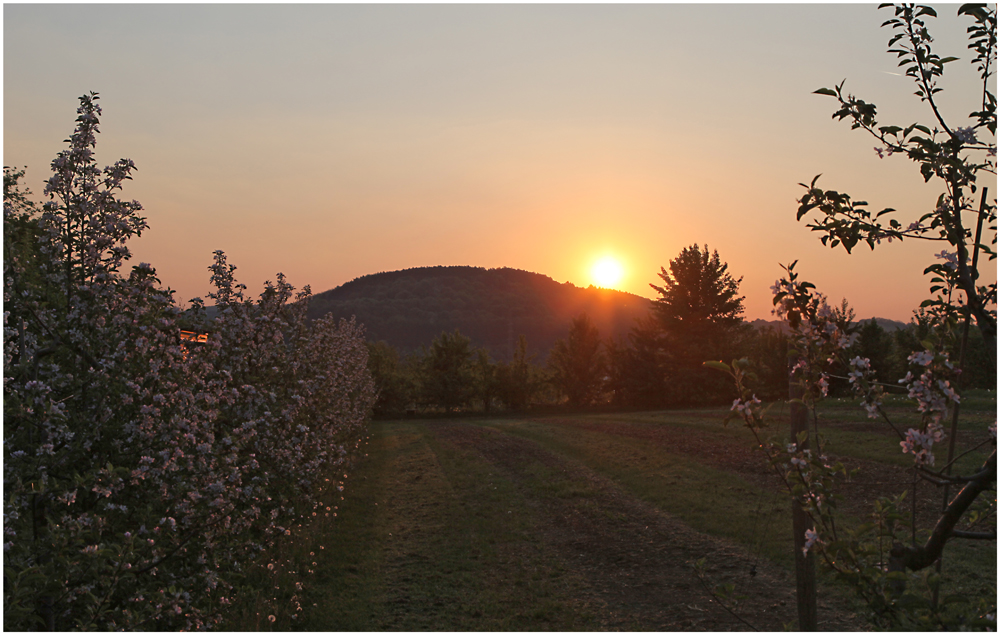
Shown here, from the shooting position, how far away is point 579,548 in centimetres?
1039

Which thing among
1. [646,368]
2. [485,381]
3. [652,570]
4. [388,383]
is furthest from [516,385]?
[652,570]

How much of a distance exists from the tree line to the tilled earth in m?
20.1

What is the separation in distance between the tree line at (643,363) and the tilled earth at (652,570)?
20050 millimetres

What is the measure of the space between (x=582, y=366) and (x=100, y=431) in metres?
51.0

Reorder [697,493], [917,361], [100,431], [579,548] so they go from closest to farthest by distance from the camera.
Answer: [917,361] < [100,431] < [579,548] < [697,493]

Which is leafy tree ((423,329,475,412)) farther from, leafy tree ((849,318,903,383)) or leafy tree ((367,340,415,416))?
leafy tree ((849,318,903,383))

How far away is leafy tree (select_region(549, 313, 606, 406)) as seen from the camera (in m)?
54.4

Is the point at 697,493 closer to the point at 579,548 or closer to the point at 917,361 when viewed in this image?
the point at 579,548

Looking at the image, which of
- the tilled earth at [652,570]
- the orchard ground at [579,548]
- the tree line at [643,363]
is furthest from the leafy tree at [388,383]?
the tilled earth at [652,570]

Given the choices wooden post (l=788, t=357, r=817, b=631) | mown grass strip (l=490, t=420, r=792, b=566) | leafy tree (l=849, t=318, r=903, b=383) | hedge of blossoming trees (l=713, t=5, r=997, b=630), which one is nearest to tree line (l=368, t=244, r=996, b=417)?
leafy tree (l=849, t=318, r=903, b=383)

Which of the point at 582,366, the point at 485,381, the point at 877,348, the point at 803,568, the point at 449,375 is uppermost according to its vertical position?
the point at 877,348

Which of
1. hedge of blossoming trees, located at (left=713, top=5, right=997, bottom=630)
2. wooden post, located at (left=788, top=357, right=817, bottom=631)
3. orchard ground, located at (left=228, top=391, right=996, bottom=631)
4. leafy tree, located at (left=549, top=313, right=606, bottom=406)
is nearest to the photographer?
hedge of blossoming trees, located at (left=713, top=5, right=997, bottom=630)

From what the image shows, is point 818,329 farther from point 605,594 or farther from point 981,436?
point 981,436

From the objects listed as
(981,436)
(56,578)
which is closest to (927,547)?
(56,578)
